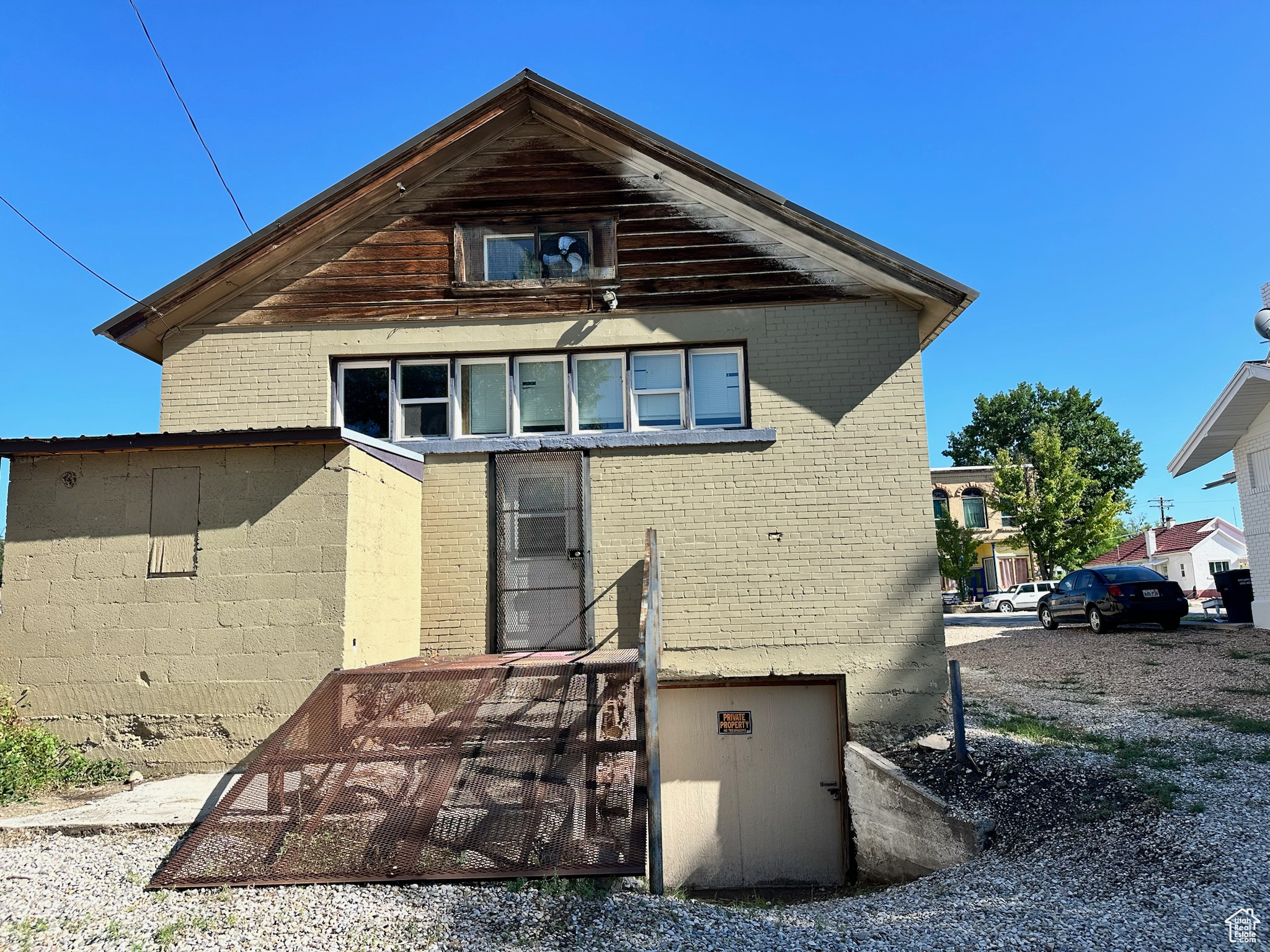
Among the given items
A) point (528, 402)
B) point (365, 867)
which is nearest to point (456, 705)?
point (365, 867)

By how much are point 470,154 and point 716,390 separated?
13.9ft

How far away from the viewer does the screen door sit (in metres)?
9.87

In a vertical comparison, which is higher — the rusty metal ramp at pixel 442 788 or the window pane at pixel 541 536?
the window pane at pixel 541 536

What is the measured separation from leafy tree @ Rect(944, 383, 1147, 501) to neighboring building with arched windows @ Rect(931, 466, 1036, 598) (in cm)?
492

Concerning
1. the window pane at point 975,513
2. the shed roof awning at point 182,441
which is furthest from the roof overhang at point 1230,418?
the window pane at point 975,513

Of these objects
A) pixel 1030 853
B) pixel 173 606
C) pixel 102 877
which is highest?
pixel 173 606

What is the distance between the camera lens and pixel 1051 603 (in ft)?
66.6

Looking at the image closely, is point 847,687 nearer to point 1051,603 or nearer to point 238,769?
point 238,769

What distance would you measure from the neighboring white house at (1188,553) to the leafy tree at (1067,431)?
570 centimetres

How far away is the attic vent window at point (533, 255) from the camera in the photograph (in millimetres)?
10469

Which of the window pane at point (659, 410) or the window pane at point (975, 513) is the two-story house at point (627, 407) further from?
the window pane at point (975, 513)

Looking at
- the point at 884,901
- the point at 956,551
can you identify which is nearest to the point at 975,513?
the point at 956,551

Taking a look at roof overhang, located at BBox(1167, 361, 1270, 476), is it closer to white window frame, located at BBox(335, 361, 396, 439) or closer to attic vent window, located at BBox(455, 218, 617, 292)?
attic vent window, located at BBox(455, 218, 617, 292)

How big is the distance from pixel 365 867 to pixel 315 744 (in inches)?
55.3
